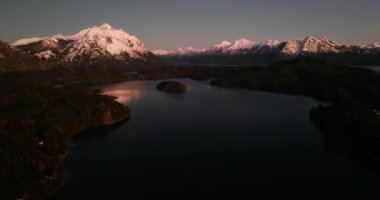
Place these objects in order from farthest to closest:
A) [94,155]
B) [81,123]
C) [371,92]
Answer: [371,92]
[81,123]
[94,155]

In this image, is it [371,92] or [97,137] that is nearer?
[97,137]

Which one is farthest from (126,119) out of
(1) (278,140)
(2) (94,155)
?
(1) (278,140)

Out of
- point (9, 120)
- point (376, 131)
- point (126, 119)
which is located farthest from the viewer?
point (126, 119)

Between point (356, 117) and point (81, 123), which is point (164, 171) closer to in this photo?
point (81, 123)

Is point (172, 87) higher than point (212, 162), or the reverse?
point (212, 162)

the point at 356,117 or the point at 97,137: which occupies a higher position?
the point at 356,117

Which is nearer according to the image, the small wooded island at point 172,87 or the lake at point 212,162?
the lake at point 212,162

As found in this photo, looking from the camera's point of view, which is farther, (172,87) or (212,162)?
(172,87)

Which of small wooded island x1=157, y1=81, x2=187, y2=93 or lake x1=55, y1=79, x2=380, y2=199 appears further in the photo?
small wooded island x1=157, y1=81, x2=187, y2=93
